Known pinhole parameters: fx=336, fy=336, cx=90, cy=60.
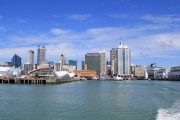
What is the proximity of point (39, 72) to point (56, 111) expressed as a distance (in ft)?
401

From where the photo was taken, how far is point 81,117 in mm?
32688

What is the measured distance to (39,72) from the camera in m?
157

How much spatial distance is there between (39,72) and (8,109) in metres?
120

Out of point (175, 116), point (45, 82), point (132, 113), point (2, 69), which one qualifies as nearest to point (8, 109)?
point (132, 113)

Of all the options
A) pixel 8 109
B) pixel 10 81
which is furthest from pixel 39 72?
pixel 8 109

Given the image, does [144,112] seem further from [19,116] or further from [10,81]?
[10,81]

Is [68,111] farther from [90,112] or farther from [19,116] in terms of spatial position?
[19,116]

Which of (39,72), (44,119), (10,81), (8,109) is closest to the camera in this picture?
(44,119)

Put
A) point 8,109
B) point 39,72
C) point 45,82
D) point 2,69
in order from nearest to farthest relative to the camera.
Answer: point 8,109, point 45,82, point 39,72, point 2,69

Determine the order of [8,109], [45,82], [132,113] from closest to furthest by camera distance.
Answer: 1. [132,113]
2. [8,109]
3. [45,82]

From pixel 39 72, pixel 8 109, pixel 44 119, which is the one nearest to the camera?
pixel 44 119

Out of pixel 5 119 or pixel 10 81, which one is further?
pixel 10 81

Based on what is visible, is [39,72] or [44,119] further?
[39,72]

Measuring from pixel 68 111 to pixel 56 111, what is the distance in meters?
1.30
